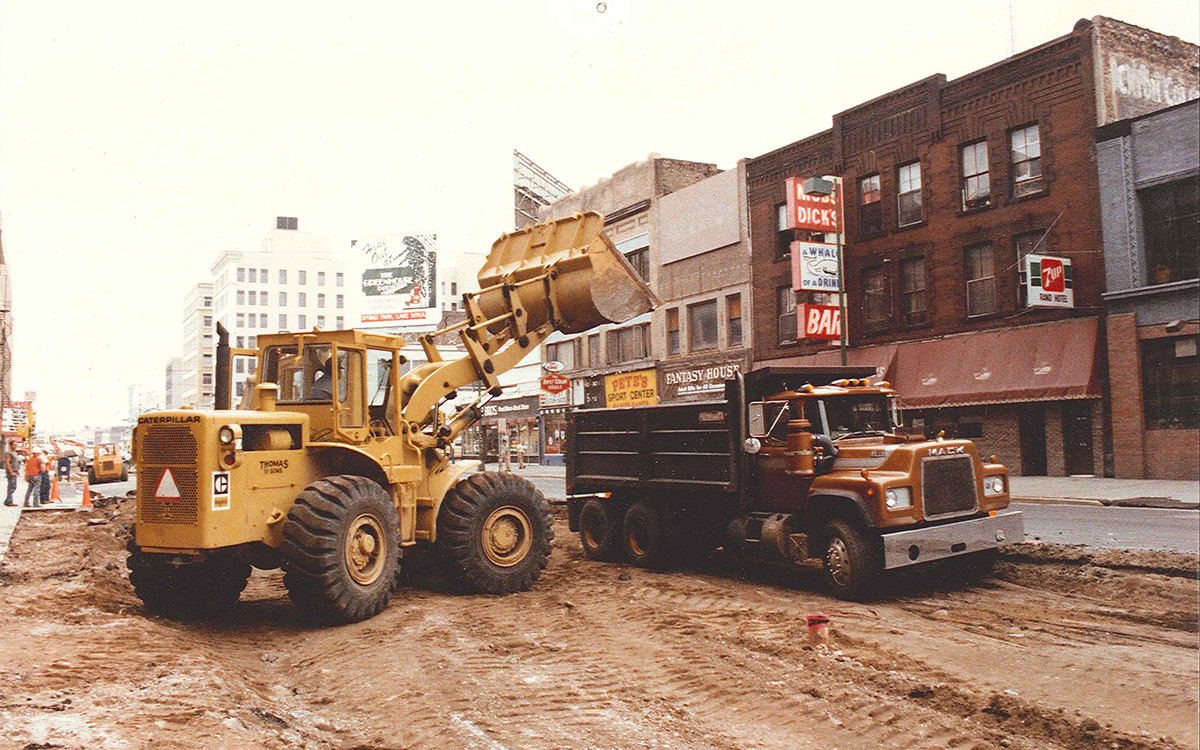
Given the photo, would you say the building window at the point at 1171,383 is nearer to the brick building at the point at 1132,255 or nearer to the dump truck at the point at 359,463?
the brick building at the point at 1132,255

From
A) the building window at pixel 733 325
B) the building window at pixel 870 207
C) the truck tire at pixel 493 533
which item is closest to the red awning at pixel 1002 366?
the building window at pixel 870 207

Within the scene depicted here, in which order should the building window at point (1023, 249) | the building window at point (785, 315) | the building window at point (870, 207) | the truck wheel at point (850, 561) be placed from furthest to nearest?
the building window at point (785, 315) → the building window at point (870, 207) → the building window at point (1023, 249) → the truck wheel at point (850, 561)

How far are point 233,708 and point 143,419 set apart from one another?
142 inches

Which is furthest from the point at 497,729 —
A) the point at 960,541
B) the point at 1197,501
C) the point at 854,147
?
the point at 854,147

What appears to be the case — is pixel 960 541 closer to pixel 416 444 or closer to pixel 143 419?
pixel 416 444

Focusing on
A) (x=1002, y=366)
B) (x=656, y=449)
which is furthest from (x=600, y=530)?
(x=1002, y=366)

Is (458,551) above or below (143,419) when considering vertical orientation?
below

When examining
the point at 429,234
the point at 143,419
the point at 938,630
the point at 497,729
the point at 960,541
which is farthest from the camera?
the point at 429,234

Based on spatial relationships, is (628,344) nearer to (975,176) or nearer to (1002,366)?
(975,176)

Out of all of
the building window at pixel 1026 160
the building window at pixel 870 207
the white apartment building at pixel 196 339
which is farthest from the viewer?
the white apartment building at pixel 196 339

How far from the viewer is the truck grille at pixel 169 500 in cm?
783

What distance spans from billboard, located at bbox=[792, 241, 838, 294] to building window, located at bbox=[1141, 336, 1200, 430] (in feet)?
32.0

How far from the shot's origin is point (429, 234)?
7925cm

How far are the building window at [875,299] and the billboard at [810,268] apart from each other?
61.6 inches
